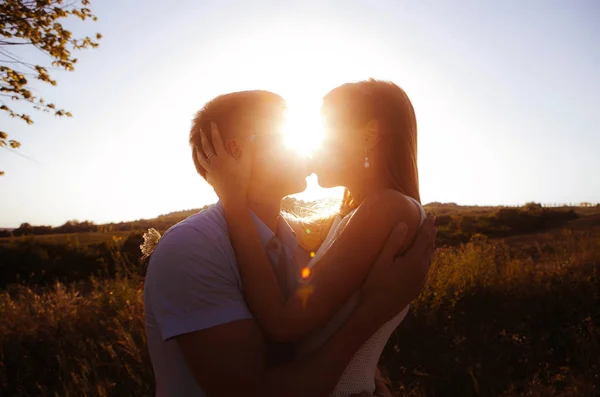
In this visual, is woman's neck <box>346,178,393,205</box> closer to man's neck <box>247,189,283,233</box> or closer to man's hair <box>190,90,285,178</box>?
man's neck <box>247,189,283,233</box>

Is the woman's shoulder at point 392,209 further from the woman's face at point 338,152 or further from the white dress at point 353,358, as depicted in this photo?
the woman's face at point 338,152

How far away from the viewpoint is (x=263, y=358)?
71.6 inches

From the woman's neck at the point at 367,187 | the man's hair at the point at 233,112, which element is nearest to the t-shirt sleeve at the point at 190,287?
the man's hair at the point at 233,112

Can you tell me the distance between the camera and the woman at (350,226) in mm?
1938

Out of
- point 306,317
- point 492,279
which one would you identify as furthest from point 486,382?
point 306,317

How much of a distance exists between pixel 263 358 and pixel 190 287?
422mm

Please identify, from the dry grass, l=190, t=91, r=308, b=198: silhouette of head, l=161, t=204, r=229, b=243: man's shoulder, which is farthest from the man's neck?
the dry grass

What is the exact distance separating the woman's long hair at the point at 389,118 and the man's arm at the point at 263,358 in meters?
0.82

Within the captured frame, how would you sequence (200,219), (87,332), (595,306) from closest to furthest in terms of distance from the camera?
(200,219), (87,332), (595,306)

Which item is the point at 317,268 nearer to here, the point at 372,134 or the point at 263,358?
the point at 263,358

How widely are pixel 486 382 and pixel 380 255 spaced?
5.09 meters

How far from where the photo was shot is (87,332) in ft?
21.5

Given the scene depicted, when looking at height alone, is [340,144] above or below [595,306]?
above

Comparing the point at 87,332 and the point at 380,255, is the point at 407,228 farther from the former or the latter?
the point at 87,332
